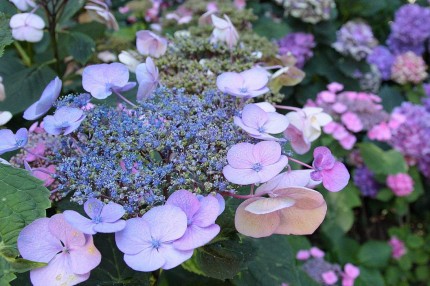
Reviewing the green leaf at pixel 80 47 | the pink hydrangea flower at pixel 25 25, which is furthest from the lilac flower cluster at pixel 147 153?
the green leaf at pixel 80 47

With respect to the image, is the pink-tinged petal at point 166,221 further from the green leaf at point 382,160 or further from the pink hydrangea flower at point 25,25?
the green leaf at point 382,160

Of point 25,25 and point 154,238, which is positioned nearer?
point 154,238

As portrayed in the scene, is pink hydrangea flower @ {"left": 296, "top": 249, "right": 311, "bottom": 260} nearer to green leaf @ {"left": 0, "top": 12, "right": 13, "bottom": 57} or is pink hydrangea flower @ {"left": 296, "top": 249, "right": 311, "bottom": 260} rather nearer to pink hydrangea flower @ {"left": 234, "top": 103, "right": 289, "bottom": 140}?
pink hydrangea flower @ {"left": 234, "top": 103, "right": 289, "bottom": 140}

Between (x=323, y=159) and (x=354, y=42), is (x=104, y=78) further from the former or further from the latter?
(x=354, y=42)

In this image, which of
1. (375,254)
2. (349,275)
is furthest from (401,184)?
(349,275)

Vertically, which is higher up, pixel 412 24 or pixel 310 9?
pixel 310 9

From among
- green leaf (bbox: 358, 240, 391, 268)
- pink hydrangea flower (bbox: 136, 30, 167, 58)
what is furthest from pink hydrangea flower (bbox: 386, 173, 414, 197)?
pink hydrangea flower (bbox: 136, 30, 167, 58)
